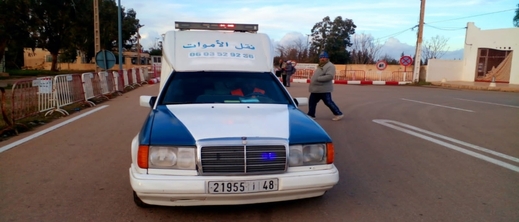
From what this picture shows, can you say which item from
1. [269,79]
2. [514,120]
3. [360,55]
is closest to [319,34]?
[360,55]

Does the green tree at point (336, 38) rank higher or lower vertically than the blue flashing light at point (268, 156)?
higher

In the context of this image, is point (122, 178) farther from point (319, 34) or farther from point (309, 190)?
point (319, 34)

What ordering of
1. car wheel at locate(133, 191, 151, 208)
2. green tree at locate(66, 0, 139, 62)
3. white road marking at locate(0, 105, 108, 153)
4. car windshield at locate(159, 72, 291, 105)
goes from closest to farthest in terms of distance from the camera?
car wheel at locate(133, 191, 151, 208) → car windshield at locate(159, 72, 291, 105) → white road marking at locate(0, 105, 108, 153) → green tree at locate(66, 0, 139, 62)

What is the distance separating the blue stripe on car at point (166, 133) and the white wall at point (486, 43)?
3197 centimetres

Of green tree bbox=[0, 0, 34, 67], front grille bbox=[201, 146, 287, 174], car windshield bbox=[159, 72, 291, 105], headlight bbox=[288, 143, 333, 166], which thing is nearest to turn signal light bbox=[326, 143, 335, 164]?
headlight bbox=[288, 143, 333, 166]

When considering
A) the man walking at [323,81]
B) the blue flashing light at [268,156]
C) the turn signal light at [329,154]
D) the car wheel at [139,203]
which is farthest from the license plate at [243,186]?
the man walking at [323,81]

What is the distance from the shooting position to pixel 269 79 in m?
5.78

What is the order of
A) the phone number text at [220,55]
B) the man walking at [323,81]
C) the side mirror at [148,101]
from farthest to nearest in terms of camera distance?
the man walking at [323,81] → the phone number text at [220,55] → the side mirror at [148,101]

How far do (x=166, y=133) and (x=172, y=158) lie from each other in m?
0.26

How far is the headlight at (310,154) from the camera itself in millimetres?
3844

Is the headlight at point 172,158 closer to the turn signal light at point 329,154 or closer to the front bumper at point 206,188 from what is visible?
the front bumper at point 206,188

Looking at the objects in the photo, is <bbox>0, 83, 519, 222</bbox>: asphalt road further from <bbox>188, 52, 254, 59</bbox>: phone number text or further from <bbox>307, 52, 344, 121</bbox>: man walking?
<bbox>188, 52, 254, 59</bbox>: phone number text

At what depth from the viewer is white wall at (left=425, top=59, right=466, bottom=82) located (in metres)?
33.0

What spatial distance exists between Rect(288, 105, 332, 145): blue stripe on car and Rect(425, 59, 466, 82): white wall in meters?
31.5
